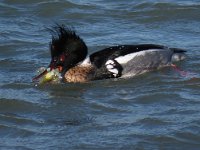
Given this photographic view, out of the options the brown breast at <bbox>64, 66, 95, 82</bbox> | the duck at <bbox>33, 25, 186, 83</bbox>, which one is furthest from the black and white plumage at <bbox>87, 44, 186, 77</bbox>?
the brown breast at <bbox>64, 66, 95, 82</bbox>

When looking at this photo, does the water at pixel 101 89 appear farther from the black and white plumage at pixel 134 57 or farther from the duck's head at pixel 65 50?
the duck's head at pixel 65 50

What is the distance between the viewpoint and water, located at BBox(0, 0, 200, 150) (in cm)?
985

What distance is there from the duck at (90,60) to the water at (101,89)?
0.22 m

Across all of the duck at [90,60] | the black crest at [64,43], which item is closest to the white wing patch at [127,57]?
the duck at [90,60]

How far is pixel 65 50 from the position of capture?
12812mm

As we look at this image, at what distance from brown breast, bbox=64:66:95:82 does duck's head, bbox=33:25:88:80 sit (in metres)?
0.10

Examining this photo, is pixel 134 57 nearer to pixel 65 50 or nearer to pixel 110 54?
pixel 110 54

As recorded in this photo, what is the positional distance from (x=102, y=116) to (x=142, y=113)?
537 millimetres

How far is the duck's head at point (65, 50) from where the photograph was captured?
12.6 meters

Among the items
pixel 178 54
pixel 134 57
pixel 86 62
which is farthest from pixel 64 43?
pixel 178 54

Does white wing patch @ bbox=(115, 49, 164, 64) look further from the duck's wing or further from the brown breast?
the brown breast

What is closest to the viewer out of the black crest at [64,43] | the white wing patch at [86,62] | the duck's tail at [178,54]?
the black crest at [64,43]

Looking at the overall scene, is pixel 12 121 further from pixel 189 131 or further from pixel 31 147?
pixel 189 131

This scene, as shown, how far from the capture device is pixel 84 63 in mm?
13062
